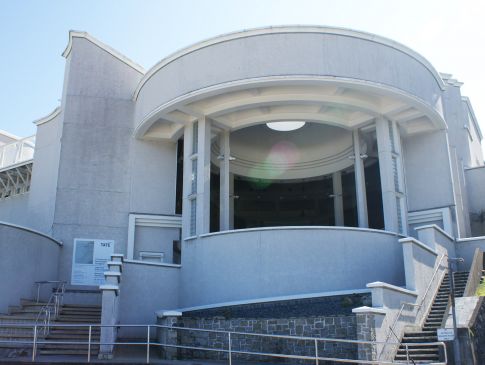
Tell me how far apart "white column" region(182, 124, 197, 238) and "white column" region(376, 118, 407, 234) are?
254 inches

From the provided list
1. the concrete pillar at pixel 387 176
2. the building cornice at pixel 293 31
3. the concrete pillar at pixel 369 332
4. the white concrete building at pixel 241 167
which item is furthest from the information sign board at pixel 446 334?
the building cornice at pixel 293 31

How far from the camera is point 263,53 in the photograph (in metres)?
19.2

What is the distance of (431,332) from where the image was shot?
1470 centimetres

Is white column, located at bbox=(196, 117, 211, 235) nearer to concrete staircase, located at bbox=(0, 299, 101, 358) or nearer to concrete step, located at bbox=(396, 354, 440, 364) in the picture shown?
concrete staircase, located at bbox=(0, 299, 101, 358)

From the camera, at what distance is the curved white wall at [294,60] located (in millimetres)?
19000

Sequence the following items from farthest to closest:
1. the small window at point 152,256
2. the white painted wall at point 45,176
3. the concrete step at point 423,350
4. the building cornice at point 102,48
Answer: the building cornice at point 102,48
the white painted wall at point 45,176
the small window at point 152,256
the concrete step at point 423,350

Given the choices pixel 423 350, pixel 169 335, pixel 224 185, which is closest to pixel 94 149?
pixel 224 185

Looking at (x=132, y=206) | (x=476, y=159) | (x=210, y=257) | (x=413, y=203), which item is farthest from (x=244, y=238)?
(x=476, y=159)

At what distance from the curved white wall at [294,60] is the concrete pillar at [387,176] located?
5.50 ft

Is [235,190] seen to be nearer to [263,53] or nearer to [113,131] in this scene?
[113,131]

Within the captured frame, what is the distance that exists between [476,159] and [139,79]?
1690 cm

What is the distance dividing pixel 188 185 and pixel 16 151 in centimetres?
1333

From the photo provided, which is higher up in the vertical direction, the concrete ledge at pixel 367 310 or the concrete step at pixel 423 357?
the concrete ledge at pixel 367 310

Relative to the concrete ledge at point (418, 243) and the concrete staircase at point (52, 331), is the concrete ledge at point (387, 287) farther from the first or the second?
the concrete staircase at point (52, 331)
